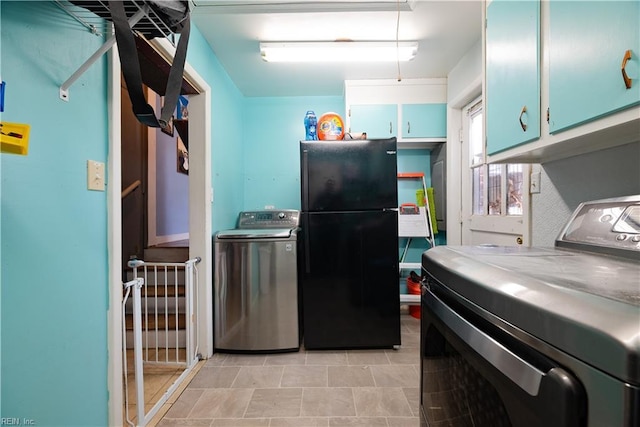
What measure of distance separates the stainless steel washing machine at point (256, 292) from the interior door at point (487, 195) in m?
1.57

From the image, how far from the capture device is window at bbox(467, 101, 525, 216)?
6.39 ft

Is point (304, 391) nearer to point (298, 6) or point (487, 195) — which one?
point (487, 195)

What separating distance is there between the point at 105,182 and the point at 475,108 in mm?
2786

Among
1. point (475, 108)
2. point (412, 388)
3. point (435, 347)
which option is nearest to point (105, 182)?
A: point (435, 347)

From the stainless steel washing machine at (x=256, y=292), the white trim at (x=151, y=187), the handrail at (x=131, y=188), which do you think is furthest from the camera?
the white trim at (x=151, y=187)

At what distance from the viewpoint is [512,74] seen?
3.84ft

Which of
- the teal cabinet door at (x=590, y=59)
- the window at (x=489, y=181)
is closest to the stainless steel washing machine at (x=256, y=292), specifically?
the window at (x=489, y=181)

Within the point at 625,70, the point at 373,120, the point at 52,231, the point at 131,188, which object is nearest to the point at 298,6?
the point at 373,120

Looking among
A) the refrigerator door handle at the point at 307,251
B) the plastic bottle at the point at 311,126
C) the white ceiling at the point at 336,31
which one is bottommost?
the refrigerator door handle at the point at 307,251

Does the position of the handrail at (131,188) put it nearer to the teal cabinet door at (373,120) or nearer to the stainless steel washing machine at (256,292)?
the stainless steel washing machine at (256,292)

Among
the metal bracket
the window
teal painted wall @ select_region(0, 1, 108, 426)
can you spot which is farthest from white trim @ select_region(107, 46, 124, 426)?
the window

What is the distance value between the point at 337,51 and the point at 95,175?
1925mm

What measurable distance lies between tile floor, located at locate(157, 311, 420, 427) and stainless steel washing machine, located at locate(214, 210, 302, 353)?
0.13 m

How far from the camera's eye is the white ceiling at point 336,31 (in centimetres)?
178
